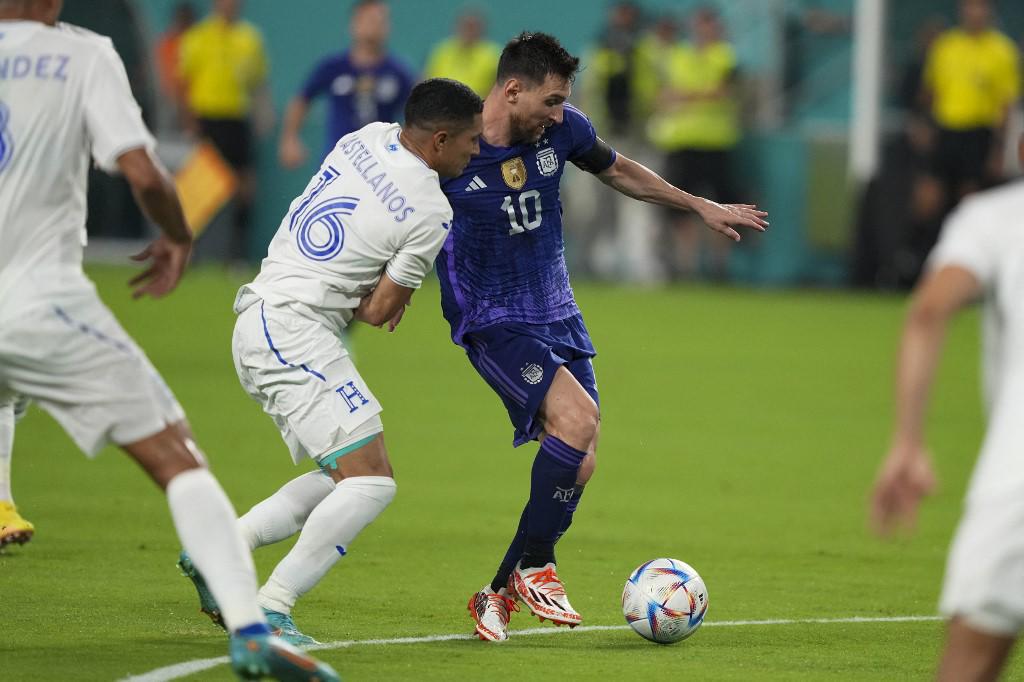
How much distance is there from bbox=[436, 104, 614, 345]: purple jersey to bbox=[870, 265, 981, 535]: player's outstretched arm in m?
3.25

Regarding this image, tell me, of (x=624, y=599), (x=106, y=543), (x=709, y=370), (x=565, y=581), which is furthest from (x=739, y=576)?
(x=709, y=370)

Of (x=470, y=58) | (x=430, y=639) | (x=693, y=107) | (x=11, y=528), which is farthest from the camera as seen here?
(x=693, y=107)

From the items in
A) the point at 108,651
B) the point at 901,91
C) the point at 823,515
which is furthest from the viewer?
the point at 901,91

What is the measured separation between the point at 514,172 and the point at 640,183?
2.13ft

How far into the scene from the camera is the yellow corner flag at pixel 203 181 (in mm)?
22328

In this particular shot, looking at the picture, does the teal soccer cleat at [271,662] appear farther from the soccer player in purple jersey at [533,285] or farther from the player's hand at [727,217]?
the player's hand at [727,217]

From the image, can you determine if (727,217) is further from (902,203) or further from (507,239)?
(902,203)

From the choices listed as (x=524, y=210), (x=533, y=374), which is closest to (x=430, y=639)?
(x=533, y=374)

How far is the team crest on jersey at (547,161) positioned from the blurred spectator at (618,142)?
16038mm

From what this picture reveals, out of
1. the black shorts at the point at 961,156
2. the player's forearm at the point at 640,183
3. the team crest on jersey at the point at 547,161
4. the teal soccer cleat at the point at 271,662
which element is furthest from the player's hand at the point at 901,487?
the black shorts at the point at 961,156

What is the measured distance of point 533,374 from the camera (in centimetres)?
699

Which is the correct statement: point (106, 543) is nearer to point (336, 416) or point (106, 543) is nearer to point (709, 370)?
point (336, 416)

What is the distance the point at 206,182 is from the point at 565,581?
51.0 feet

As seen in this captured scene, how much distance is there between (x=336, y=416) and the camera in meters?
6.26
